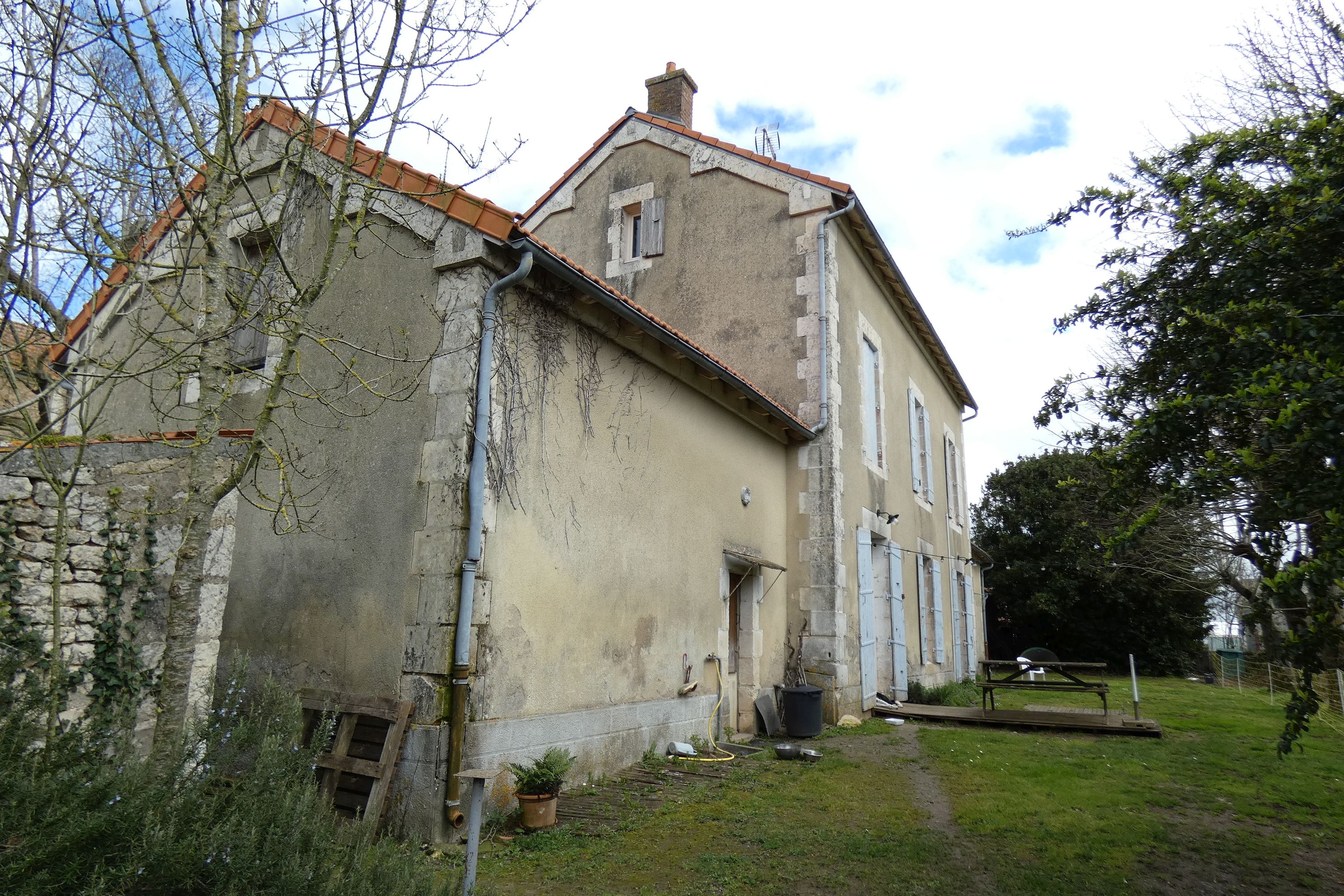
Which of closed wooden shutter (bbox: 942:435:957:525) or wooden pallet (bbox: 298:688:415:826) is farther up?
closed wooden shutter (bbox: 942:435:957:525)

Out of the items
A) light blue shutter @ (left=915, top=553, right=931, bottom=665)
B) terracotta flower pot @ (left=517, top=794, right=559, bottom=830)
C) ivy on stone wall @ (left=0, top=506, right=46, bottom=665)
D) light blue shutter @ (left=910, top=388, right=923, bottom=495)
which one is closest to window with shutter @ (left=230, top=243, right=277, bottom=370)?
ivy on stone wall @ (left=0, top=506, right=46, bottom=665)

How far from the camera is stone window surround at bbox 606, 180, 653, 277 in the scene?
11602mm

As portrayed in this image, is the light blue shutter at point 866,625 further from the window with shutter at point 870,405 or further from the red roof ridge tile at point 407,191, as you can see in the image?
the red roof ridge tile at point 407,191

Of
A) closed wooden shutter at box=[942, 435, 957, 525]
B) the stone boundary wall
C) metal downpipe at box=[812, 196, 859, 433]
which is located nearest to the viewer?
the stone boundary wall

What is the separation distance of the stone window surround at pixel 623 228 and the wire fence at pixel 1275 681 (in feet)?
29.3

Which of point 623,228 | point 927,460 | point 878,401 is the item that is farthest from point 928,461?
point 623,228

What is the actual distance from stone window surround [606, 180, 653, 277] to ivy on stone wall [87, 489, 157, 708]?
8095 millimetres

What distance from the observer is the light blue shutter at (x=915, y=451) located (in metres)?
14.0

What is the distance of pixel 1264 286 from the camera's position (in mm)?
3861

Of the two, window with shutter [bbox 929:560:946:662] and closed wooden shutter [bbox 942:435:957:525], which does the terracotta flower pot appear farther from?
closed wooden shutter [bbox 942:435:957:525]

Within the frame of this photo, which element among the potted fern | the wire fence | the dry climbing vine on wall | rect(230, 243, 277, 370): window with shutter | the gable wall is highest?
the gable wall

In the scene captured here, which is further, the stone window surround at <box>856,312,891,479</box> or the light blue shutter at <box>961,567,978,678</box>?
the light blue shutter at <box>961,567,978,678</box>

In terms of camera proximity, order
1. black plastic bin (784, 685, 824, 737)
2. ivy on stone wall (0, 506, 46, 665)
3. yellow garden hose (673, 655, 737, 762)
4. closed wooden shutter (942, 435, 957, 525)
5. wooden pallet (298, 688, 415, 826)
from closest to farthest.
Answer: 1. ivy on stone wall (0, 506, 46, 665)
2. wooden pallet (298, 688, 415, 826)
3. yellow garden hose (673, 655, 737, 762)
4. black plastic bin (784, 685, 824, 737)
5. closed wooden shutter (942, 435, 957, 525)

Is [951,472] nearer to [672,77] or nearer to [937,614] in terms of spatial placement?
[937,614]
